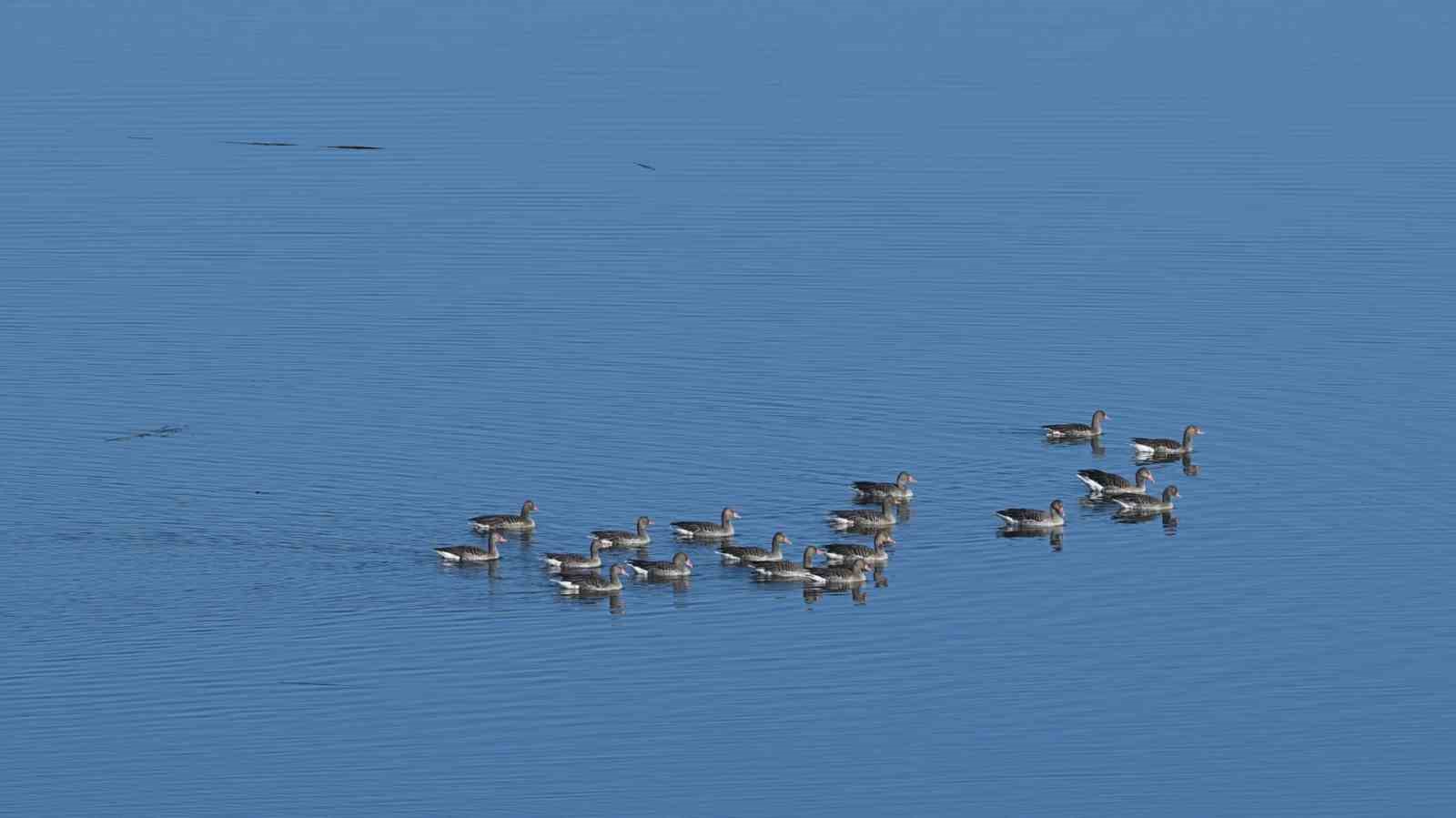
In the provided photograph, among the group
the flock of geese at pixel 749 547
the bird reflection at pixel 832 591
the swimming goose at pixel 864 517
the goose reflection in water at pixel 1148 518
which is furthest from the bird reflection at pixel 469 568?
the goose reflection in water at pixel 1148 518

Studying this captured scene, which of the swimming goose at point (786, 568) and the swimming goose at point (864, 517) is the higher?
the swimming goose at point (864, 517)

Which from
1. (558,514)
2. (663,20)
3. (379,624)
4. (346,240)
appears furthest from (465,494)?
(663,20)

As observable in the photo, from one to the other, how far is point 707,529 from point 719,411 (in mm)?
6845

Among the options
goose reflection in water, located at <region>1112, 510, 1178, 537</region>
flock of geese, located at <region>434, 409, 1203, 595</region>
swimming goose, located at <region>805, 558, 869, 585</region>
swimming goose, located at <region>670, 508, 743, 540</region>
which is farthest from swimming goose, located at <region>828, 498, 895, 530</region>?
goose reflection in water, located at <region>1112, 510, 1178, 537</region>

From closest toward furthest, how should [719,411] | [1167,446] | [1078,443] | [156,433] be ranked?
1. [156,433]
2. [1167,446]
3. [1078,443]
4. [719,411]

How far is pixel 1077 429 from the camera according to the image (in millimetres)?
45188

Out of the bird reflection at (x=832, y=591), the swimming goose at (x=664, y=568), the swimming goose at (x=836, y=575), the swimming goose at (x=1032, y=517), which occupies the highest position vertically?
the swimming goose at (x=1032, y=517)

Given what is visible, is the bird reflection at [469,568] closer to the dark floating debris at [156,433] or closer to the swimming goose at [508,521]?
the swimming goose at [508,521]

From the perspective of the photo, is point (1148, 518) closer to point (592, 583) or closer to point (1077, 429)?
point (1077, 429)

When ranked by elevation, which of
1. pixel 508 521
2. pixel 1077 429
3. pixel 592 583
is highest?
pixel 1077 429

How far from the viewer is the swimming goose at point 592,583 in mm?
36969

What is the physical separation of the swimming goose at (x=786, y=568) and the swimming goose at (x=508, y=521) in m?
3.29

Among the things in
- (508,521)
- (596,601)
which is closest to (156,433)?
(508,521)

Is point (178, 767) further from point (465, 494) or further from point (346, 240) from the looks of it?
point (346, 240)
